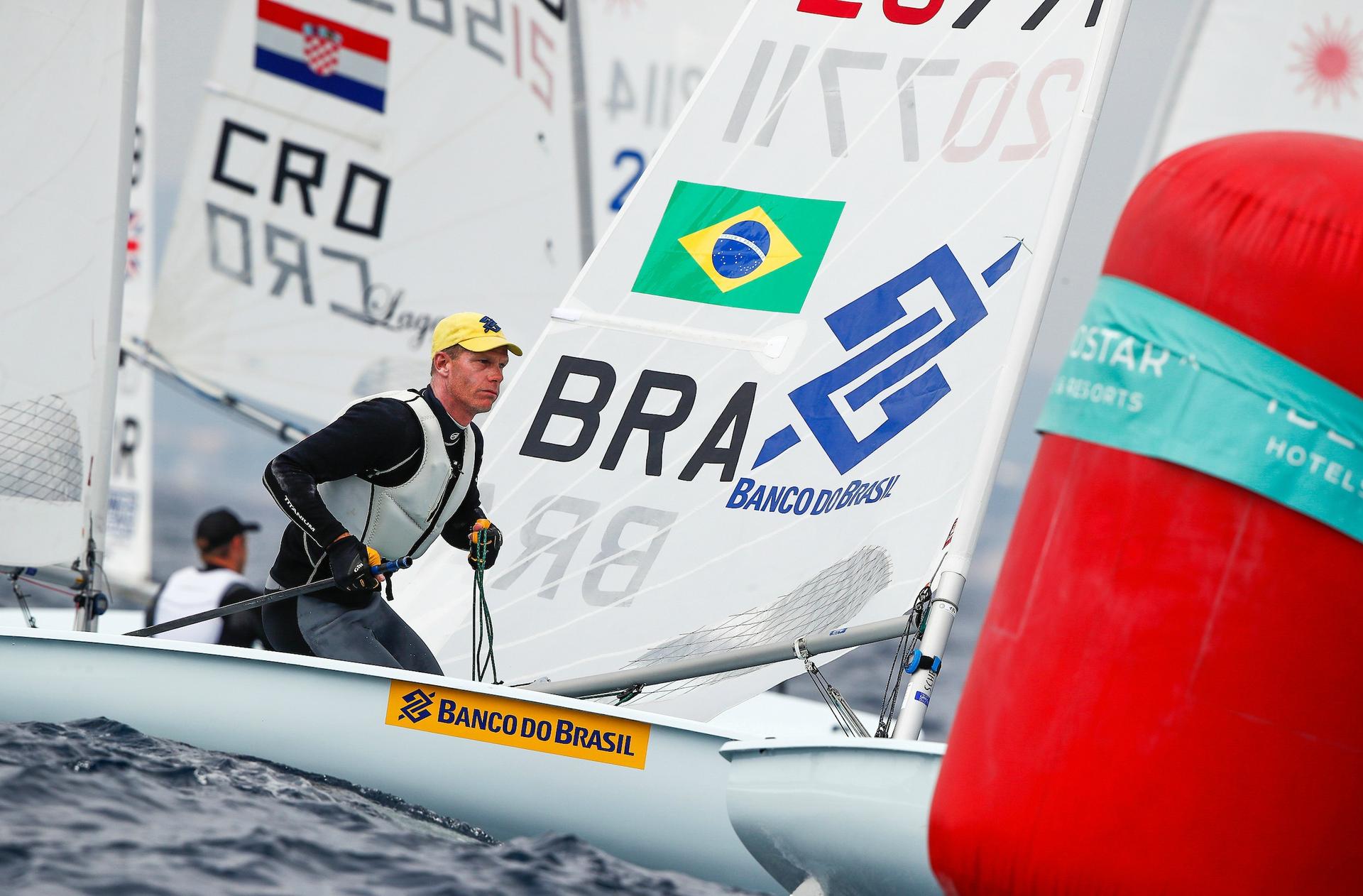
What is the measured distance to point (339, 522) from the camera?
12.3 ft

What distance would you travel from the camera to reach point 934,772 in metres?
2.50

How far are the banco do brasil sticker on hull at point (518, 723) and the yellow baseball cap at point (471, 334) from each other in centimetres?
83

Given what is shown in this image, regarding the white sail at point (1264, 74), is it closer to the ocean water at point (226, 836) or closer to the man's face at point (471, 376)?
the man's face at point (471, 376)

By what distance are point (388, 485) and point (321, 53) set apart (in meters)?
5.00

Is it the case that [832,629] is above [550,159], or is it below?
below

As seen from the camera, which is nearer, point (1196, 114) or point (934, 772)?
point (934, 772)

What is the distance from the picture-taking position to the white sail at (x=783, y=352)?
427 centimetres

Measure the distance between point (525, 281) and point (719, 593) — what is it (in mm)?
4360

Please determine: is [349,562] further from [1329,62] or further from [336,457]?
[1329,62]

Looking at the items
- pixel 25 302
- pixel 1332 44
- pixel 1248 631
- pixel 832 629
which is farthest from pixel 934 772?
pixel 25 302

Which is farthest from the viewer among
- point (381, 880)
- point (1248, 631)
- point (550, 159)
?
point (550, 159)

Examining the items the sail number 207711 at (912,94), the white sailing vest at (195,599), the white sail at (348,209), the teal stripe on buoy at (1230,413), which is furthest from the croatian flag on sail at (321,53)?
the teal stripe on buoy at (1230,413)

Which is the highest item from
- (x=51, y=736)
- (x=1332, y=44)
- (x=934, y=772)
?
(x=1332, y=44)

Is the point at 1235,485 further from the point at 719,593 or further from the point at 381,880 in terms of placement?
the point at 719,593
